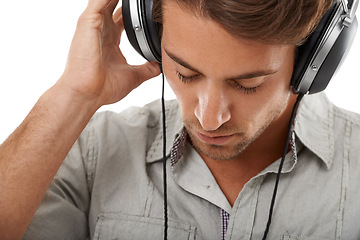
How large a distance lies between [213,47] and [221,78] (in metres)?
0.08

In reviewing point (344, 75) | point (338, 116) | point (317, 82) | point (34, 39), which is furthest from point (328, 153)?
point (34, 39)

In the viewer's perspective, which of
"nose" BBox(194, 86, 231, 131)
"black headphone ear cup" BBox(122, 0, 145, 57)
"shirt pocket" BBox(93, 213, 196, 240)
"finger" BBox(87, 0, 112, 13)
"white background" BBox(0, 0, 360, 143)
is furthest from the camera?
"white background" BBox(0, 0, 360, 143)

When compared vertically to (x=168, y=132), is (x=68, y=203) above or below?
below

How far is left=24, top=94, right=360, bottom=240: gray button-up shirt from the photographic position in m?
1.72

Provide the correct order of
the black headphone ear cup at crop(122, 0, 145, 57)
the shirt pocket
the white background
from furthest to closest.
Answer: the white background, the shirt pocket, the black headphone ear cup at crop(122, 0, 145, 57)

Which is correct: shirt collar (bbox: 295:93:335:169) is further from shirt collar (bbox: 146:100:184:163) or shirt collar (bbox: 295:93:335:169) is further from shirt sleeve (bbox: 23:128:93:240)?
shirt sleeve (bbox: 23:128:93:240)

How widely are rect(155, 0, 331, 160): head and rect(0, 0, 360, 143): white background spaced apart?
3.07 feet

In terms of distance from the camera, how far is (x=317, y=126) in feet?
6.03

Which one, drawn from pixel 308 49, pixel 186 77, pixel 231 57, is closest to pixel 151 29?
pixel 186 77

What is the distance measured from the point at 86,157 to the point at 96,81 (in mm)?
281

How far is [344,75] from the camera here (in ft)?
8.20

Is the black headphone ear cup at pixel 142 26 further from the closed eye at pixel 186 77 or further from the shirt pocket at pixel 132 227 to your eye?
the shirt pocket at pixel 132 227

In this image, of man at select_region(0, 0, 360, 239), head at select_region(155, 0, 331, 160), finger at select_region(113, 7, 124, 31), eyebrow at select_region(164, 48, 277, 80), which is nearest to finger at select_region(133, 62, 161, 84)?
man at select_region(0, 0, 360, 239)

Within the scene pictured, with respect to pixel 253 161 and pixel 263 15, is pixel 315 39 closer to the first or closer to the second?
pixel 263 15
